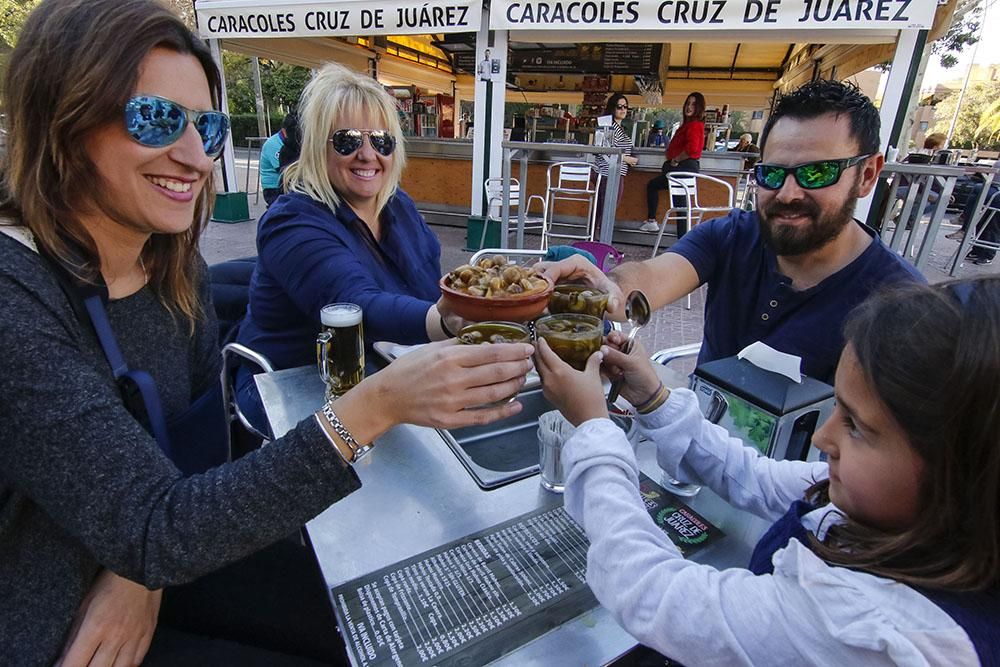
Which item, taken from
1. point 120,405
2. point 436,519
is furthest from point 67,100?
point 436,519

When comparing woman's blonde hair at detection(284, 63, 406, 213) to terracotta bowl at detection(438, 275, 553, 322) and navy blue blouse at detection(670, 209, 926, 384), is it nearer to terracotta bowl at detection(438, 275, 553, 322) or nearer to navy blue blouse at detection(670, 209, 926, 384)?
terracotta bowl at detection(438, 275, 553, 322)

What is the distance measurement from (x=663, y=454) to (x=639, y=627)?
0.52m

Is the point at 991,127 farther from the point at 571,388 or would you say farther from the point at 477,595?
the point at 477,595

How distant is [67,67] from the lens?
3.70 feet

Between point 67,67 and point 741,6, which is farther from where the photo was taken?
point 741,6

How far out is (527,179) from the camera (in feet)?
30.6

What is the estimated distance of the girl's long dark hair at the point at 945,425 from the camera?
0.74 m

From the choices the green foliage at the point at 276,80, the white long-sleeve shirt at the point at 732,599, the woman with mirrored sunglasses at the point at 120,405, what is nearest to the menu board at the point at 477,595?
the white long-sleeve shirt at the point at 732,599

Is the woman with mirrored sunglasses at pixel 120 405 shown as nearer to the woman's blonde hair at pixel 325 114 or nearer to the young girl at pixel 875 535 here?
the young girl at pixel 875 535

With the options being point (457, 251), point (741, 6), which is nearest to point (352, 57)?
point (457, 251)

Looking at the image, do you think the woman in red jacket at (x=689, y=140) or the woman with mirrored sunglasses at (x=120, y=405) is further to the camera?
the woman in red jacket at (x=689, y=140)

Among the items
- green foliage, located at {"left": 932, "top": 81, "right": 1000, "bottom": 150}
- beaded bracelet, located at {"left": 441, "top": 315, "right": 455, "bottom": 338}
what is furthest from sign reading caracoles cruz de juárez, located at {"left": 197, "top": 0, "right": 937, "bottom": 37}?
green foliage, located at {"left": 932, "top": 81, "right": 1000, "bottom": 150}

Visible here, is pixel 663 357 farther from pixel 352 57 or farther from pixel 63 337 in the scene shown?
pixel 352 57

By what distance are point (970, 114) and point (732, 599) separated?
192 feet
